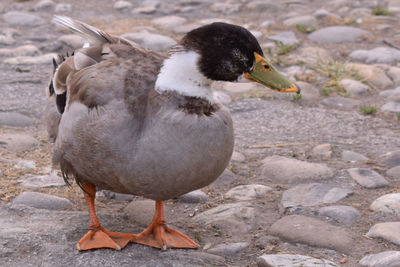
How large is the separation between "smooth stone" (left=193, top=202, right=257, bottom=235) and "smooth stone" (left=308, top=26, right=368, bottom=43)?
13.8 ft

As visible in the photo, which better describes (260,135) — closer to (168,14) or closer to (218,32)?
(218,32)

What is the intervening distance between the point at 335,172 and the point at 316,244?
1.19m

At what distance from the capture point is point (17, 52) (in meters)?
7.35

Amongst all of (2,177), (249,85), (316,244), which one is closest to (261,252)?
(316,244)

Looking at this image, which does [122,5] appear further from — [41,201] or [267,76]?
[267,76]

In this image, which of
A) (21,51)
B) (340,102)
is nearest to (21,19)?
(21,51)

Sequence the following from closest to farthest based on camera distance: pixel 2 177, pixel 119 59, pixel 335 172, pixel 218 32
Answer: pixel 218 32, pixel 119 59, pixel 2 177, pixel 335 172

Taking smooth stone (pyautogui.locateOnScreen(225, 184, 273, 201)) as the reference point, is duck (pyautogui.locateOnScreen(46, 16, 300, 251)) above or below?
above

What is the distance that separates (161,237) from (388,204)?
156 centimetres

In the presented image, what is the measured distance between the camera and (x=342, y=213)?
407cm

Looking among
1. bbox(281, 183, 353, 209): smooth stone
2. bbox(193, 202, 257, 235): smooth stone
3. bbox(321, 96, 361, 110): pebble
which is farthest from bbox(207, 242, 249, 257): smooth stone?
bbox(321, 96, 361, 110): pebble

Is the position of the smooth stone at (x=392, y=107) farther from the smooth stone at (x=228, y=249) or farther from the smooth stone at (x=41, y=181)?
the smooth stone at (x=41, y=181)

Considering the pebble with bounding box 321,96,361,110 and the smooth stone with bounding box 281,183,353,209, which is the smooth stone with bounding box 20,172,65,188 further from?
the pebble with bounding box 321,96,361,110

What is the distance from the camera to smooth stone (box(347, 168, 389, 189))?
4.54m
